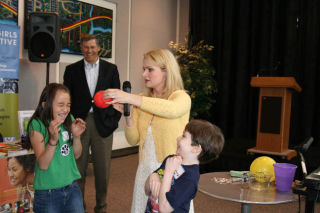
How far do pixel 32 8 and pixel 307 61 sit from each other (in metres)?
4.67

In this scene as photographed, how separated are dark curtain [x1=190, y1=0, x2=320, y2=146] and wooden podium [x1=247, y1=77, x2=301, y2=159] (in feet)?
6.08

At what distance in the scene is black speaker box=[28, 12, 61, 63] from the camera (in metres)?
3.55

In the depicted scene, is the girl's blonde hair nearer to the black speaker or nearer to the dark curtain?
the black speaker

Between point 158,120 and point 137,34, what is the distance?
486 centimetres

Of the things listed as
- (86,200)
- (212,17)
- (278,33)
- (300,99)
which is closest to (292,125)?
(300,99)

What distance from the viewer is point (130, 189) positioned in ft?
13.0

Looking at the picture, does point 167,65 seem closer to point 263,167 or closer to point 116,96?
point 116,96

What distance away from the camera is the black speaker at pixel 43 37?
3.55 metres

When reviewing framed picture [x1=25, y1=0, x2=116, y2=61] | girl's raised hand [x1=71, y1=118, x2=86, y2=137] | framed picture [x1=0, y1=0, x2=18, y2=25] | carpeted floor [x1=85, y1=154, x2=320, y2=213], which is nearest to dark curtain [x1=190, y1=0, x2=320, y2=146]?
framed picture [x1=25, y1=0, x2=116, y2=61]

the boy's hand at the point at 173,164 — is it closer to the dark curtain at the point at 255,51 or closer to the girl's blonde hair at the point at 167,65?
the girl's blonde hair at the point at 167,65

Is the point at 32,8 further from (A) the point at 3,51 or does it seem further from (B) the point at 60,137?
(B) the point at 60,137

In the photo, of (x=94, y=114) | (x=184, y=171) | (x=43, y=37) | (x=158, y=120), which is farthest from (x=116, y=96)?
(x=43, y=37)

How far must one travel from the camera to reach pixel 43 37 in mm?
3566

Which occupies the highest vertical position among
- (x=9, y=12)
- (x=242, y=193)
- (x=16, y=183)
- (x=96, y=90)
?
(x=9, y=12)
